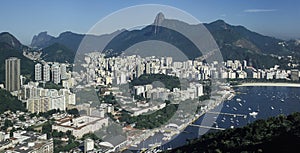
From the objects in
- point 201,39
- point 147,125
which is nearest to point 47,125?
point 147,125

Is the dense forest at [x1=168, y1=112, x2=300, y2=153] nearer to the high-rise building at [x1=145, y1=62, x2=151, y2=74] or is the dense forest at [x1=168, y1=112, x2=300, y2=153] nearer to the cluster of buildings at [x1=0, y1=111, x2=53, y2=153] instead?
the cluster of buildings at [x1=0, y1=111, x2=53, y2=153]

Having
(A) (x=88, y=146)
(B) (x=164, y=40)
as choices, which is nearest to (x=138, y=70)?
(B) (x=164, y=40)

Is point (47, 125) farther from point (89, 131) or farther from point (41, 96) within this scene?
point (41, 96)

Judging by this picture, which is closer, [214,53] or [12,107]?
[12,107]

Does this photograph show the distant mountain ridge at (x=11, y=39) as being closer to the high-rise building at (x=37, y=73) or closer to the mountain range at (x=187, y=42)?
the mountain range at (x=187, y=42)

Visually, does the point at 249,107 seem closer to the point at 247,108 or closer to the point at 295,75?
the point at 247,108

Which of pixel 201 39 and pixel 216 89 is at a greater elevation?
pixel 201 39
